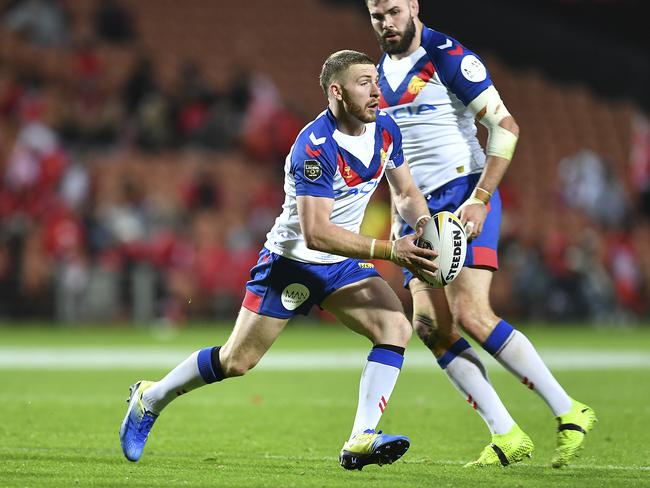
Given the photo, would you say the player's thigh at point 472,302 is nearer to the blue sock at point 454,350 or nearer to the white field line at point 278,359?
the blue sock at point 454,350

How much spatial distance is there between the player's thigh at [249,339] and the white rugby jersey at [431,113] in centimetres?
127

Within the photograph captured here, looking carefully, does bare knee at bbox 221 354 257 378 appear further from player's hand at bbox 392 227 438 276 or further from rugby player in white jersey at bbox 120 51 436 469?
player's hand at bbox 392 227 438 276

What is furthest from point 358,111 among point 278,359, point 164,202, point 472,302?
point 164,202

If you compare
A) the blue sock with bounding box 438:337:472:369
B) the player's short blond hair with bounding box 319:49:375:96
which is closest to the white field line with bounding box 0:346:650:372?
the blue sock with bounding box 438:337:472:369

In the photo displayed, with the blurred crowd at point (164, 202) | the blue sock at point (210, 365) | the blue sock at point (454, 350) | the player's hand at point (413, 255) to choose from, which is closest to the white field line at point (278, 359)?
the blurred crowd at point (164, 202)

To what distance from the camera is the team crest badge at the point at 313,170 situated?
5609mm

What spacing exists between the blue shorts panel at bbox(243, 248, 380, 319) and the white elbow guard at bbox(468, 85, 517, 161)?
0.97m

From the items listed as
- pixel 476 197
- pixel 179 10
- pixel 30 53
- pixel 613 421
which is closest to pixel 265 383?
pixel 613 421

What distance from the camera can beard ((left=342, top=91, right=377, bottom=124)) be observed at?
18.7ft

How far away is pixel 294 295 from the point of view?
19.2 feet

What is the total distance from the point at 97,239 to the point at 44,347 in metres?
3.10

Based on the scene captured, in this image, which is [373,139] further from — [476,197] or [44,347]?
[44,347]

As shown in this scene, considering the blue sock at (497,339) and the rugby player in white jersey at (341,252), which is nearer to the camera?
the rugby player in white jersey at (341,252)

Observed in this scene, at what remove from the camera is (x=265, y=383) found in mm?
11188
